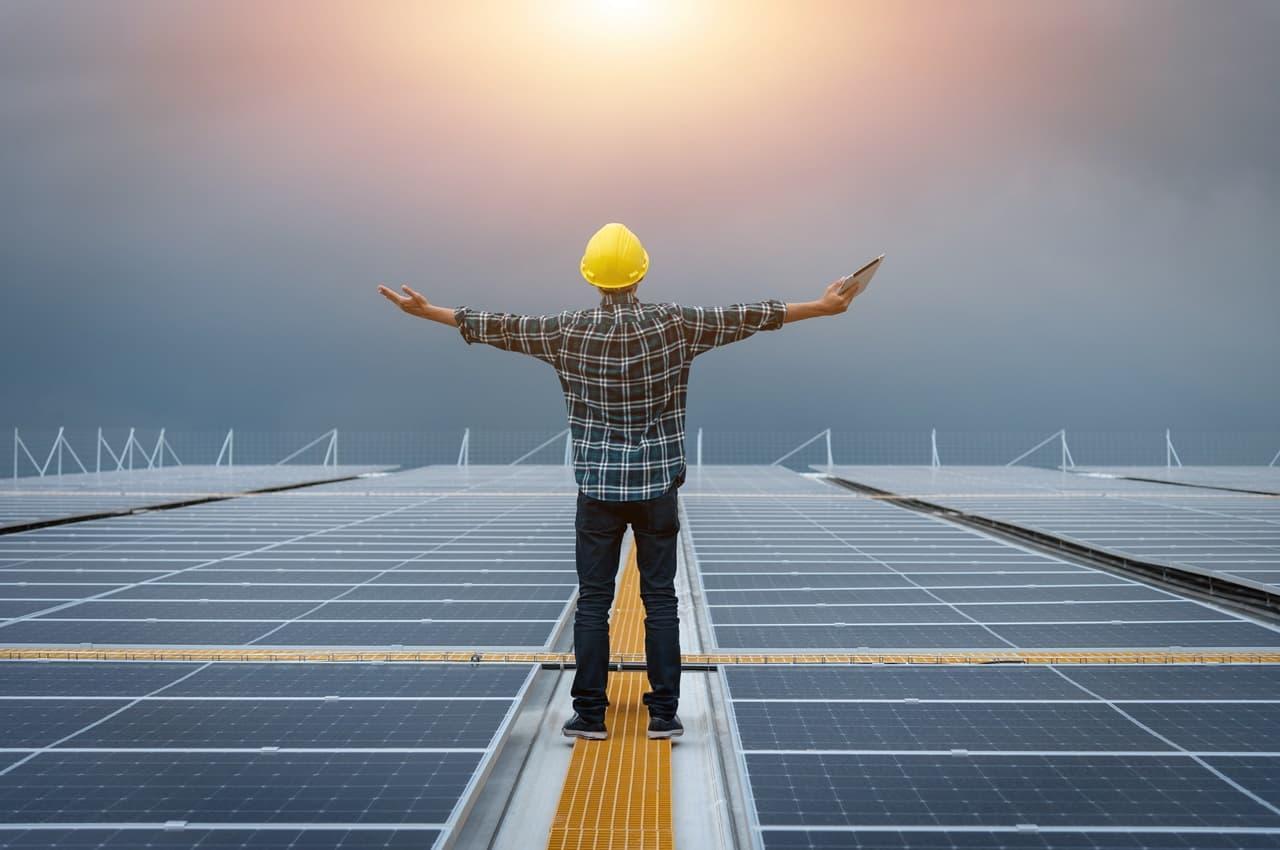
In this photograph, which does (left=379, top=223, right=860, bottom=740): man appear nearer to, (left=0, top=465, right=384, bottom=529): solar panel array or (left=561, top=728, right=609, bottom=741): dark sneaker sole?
(left=561, top=728, right=609, bottom=741): dark sneaker sole

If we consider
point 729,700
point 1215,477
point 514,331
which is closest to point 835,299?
point 514,331

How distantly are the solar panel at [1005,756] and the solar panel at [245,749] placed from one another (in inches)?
34.9

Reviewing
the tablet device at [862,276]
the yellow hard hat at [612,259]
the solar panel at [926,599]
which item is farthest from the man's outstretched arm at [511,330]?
the solar panel at [926,599]

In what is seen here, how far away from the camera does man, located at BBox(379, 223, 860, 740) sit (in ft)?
10.1

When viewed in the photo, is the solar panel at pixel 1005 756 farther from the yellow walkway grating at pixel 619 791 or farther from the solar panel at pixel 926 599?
the solar panel at pixel 926 599

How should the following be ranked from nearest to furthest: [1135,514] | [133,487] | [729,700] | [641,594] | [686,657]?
[641,594] < [729,700] < [686,657] < [1135,514] < [133,487]

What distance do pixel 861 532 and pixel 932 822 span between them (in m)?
6.23

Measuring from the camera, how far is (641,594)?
316cm

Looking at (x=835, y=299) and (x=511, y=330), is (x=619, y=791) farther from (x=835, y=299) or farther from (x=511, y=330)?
(x=835, y=299)

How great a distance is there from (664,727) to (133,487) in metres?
13.9

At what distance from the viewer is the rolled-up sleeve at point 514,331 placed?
3.16 m

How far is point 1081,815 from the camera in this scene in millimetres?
2373

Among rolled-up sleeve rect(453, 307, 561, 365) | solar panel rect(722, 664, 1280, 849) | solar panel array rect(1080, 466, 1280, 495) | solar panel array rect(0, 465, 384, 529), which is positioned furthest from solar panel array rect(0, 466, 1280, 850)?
solar panel array rect(1080, 466, 1280, 495)

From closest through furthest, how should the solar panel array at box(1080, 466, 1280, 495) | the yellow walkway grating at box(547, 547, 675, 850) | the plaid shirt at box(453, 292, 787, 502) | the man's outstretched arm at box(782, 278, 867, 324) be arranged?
the yellow walkway grating at box(547, 547, 675, 850)
the plaid shirt at box(453, 292, 787, 502)
the man's outstretched arm at box(782, 278, 867, 324)
the solar panel array at box(1080, 466, 1280, 495)
